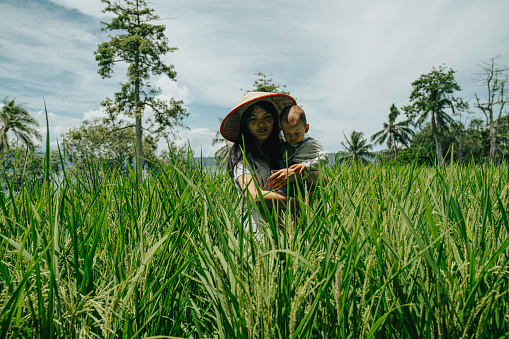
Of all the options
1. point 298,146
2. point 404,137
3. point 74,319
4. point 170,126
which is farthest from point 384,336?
point 404,137

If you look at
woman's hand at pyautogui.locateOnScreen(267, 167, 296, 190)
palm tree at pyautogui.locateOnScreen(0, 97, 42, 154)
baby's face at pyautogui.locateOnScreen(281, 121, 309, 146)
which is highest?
palm tree at pyautogui.locateOnScreen(0, 97, 42, 154)

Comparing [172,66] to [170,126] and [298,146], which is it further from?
[298,146]

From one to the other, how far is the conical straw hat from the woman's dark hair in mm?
51

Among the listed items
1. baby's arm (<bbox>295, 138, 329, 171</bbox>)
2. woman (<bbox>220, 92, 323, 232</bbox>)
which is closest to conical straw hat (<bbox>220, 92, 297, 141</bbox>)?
woman (<bbox>220, 92, 323, 232</bbox>)

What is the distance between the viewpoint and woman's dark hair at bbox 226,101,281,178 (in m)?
2.04

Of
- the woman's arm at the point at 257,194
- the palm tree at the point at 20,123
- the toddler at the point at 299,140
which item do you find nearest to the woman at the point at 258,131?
the toddler at the point at 299,140

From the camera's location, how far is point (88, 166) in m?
1.55

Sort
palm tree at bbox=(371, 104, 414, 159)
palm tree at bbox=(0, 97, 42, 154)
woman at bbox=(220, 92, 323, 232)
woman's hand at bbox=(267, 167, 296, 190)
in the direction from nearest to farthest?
woman's hand at bbox=(267, 167, 296, 190) < woman at bbox=(220, 92, 323, 232) < palm tree at bbox=(0, 97, 42, 154) < palm tree at bbox=(371, 104, 414, 159)

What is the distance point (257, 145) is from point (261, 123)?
0.18m

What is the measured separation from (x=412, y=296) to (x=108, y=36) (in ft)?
95.1

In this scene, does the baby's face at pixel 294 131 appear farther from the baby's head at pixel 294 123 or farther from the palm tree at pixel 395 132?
the palm tree at pixel 395 132

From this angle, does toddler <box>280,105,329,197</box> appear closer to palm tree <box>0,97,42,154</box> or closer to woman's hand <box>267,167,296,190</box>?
woman's hand <box>267,167,296,190</box>

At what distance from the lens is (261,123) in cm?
206

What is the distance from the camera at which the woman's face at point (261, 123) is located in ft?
6.75
